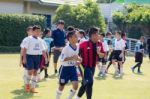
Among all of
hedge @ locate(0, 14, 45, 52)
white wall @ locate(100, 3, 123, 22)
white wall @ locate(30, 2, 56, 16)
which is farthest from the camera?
white wall @ locate(100, 3, 123, 22)

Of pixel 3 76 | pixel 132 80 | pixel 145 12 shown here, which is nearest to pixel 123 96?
pixel 132 80

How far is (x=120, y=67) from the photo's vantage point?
57.9ft

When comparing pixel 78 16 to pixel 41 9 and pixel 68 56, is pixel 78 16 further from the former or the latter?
pixel 68 56

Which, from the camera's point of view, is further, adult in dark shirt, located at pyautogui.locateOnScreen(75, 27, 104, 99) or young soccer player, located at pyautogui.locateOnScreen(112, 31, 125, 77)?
young soccer player, located at pyautogui.locateOnScreen(112, 31, 125, 77)

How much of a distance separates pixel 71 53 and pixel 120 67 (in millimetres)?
8073

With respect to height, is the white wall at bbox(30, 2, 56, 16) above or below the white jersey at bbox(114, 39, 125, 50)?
above

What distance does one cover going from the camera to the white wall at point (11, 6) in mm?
32312

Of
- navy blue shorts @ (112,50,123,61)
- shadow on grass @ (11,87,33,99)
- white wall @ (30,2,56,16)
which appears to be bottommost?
shadow on grass @ (11,87,33,99)

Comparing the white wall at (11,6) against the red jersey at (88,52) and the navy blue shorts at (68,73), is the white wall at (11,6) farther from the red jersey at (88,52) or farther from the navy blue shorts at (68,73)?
the red jersey at (88,52)

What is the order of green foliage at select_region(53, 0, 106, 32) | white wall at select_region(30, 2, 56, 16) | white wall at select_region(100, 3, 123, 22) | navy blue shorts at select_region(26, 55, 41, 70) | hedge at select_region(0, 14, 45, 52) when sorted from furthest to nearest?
white wall at select_region(100, 3, 123, 22), white wall at select_region(30, 2, 56, 16), green foliage at select_region(53, 0, 106, 32), hedge at select_region(0, 14, 45, 52), navy blue shorts at select_region(26, 55, 41, 70)

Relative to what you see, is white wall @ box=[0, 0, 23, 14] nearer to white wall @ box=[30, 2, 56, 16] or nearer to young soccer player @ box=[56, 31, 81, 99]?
white wall @ box=[30, 2, 56, 16]

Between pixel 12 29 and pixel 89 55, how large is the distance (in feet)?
63.8

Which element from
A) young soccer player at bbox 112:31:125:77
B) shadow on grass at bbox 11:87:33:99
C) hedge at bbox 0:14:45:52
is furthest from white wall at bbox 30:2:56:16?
shadow on grass at bbox 11:87:33:99

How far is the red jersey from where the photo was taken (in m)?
9.78
